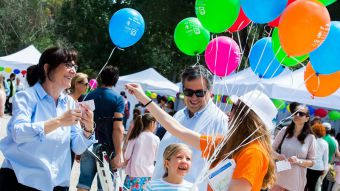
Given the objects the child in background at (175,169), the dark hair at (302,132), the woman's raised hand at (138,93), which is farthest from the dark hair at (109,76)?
the dark hair at (302,132)

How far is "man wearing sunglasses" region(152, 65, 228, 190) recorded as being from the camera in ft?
12.2

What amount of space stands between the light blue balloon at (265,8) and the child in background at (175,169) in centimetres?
115

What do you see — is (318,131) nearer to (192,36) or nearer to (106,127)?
(192,36)

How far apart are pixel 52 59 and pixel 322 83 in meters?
2.25

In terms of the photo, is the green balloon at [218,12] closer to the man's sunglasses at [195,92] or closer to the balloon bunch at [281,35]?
the balloon bunch at [281,35]

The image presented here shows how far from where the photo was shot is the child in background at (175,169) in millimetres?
3562

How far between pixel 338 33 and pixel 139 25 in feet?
7.77

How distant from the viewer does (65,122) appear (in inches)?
123

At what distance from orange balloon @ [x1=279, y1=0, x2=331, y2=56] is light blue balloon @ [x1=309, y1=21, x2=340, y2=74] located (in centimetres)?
37

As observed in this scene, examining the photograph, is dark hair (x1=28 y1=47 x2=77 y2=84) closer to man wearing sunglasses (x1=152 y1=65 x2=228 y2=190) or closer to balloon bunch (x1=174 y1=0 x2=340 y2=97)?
man wearing sunglasses (x1=152 y1=65 x2=228 y2=190)

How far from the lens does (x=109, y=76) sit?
5855 mm

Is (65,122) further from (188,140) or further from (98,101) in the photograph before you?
(98,101)

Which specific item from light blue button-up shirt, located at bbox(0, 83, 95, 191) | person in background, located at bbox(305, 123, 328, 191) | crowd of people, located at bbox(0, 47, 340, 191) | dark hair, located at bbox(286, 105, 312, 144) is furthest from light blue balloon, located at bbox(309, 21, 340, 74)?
person in background, located at bbox(305, 123, 328, 191)

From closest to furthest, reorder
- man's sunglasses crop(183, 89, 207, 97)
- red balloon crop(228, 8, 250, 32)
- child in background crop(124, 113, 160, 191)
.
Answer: man's sunglasses crop(183, 89, 207, 97)
red balloon crop(228, 8, 250, 32)
child in background crop(124, 113, 160, 191)
